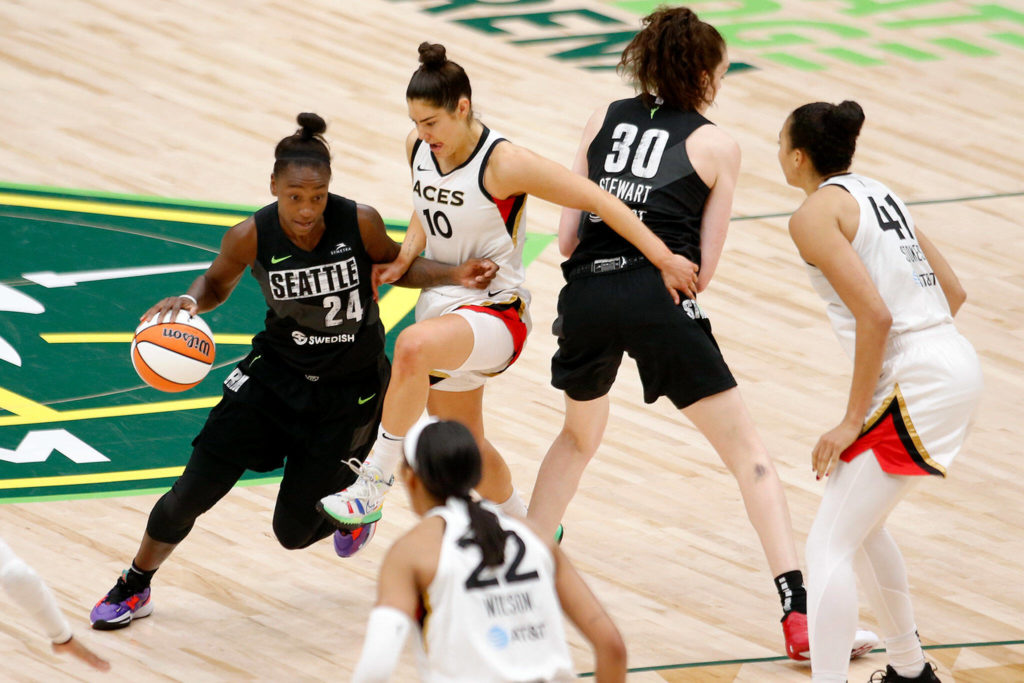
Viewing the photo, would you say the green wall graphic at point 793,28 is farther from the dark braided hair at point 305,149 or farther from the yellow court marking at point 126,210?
the dark braided hair at point 305,149

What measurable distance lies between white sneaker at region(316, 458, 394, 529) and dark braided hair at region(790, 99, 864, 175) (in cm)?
170

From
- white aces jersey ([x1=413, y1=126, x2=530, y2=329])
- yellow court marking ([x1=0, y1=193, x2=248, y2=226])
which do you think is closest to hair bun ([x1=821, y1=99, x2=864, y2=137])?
white aces jersey ([x1=413, y1=126, x2=530, y2=329])

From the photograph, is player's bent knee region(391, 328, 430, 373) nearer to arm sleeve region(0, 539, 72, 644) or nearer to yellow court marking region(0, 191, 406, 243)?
arm sleeve region(0, 539, 72, 644)

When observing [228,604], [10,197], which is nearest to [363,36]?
[10,197]

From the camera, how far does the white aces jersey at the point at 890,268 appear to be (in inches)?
175

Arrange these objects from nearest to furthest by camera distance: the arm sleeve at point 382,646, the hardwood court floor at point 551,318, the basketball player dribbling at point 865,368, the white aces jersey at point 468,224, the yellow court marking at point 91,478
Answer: the arm sleeve at point 382,646 < the basketball player dribbling at point 865,368 < the white aces jersey at point 468,224 < the hardwood court floor at point 551,318 < the yellow court marking at point 91,478

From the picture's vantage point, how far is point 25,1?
1165 cm

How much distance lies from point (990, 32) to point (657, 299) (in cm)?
914

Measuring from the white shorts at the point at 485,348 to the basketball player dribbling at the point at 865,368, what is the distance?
44.2 inches

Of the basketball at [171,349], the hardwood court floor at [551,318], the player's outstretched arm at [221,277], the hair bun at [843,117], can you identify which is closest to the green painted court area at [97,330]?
the hardwood court floor at [551,318]

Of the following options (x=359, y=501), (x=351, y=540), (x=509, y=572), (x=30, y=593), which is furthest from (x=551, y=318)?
(x=509, y=572)

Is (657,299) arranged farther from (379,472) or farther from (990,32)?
(990,32)

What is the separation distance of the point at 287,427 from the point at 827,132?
1992mm

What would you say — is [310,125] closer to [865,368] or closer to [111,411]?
[865,368]
